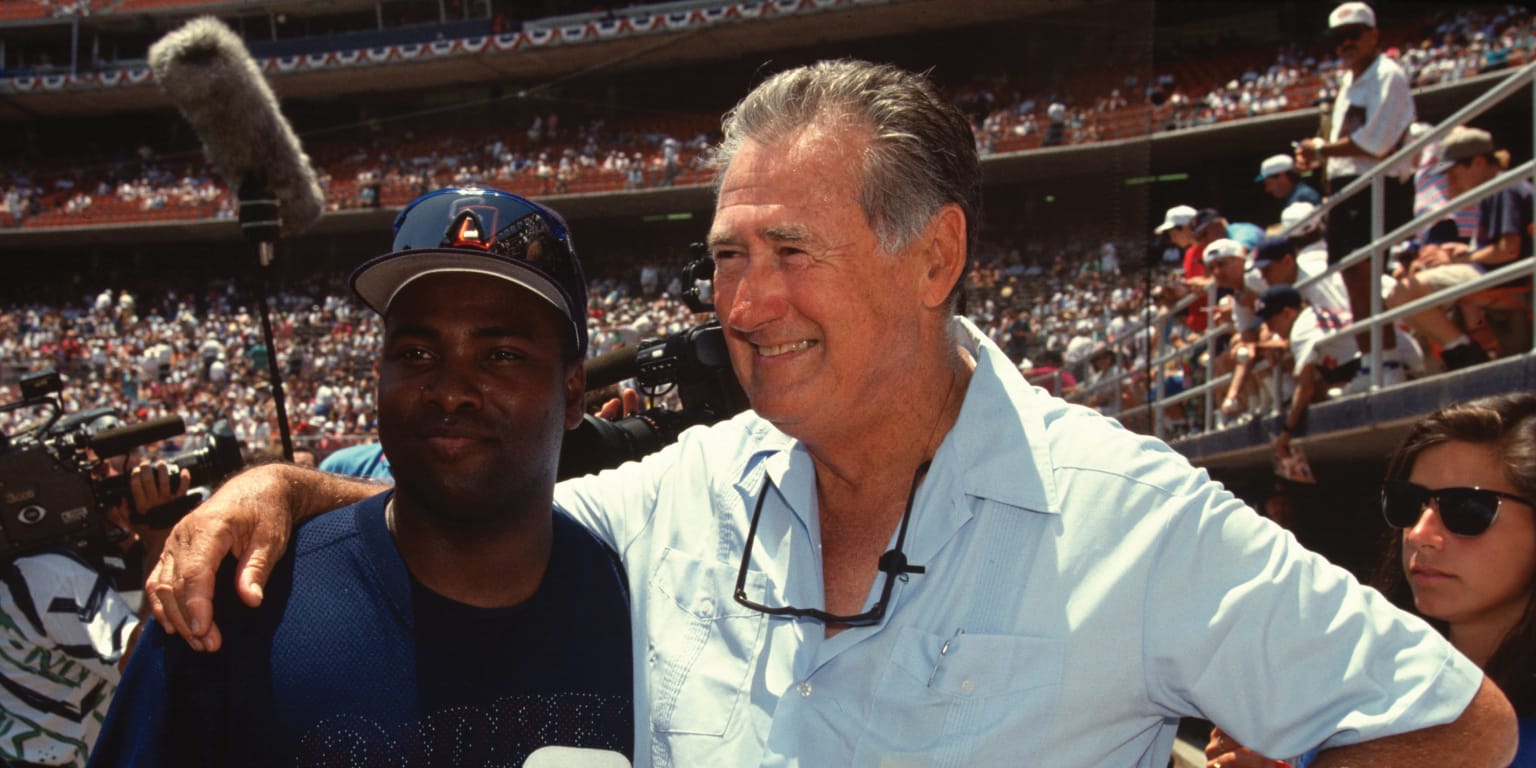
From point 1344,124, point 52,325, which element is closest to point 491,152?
point 1344,124

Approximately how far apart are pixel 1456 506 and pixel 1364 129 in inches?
174

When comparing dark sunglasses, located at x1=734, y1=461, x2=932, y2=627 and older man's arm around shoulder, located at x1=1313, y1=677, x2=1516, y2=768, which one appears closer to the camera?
older man's arm around shoulder, located at x1=1313, y1=677, x2=1516, y2=768

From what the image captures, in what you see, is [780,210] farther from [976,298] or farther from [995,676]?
[976,298]

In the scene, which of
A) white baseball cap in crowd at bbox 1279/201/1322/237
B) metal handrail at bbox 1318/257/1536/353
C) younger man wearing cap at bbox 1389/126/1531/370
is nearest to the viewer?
metal handrail at bbox 1318/257/1536/353

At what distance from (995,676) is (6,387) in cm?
1966

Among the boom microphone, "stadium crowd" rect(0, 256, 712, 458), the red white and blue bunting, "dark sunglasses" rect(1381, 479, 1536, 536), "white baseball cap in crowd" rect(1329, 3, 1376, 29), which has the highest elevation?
the red white and blue bunting

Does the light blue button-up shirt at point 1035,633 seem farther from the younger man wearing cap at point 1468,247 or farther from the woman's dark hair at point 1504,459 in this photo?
the younger man wearing cap at point 1468,247

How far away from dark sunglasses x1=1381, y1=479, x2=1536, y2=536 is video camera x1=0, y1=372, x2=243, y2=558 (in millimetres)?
2984

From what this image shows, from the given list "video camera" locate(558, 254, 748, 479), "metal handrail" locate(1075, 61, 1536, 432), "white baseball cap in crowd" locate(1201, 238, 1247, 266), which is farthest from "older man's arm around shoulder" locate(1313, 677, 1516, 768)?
"white baseball cap in crowd" locate(1201, 238, 1247, 266)

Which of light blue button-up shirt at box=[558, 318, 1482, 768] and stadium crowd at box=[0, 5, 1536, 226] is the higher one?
stadium crowd at box=[0, 5, 1536, 226]

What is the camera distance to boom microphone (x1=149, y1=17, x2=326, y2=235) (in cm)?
452

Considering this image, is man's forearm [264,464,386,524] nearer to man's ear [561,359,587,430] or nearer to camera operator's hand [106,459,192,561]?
man's ear [561,359,587,430]

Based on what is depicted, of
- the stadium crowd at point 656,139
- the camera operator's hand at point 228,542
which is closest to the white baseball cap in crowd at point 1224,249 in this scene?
the stadium crowd at point 656,139

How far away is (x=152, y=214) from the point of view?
1182 inches
